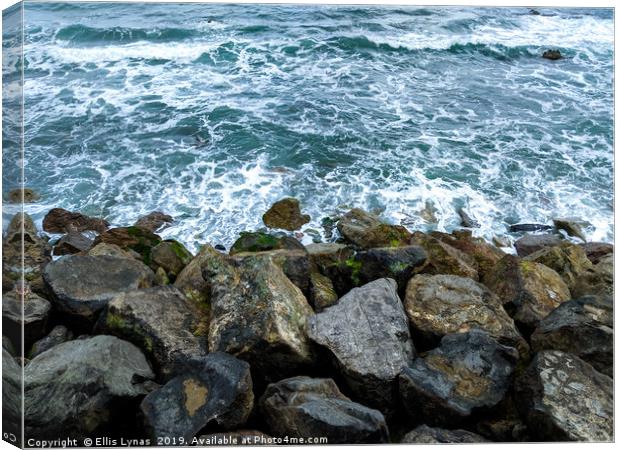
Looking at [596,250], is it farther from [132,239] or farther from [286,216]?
[132,239]

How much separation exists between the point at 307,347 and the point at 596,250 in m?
3.34

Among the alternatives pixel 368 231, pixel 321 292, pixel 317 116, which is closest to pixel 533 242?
pixel 368 231

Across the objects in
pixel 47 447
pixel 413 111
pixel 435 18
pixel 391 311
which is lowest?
pixel 47 447

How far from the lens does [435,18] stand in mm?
6078

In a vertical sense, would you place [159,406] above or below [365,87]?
below

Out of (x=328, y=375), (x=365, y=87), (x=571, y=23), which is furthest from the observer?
(x=365, y=87)

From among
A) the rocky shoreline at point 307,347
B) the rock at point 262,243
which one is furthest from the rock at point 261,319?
the rock at point 262,243

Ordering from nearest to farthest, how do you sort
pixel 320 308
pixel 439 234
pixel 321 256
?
pixel 320 308, pixel 321 256, pixel 439 234

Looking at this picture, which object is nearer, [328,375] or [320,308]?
[328,375]

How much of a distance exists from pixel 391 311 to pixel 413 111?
292 centimetres

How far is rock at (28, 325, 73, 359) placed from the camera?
5031 mm

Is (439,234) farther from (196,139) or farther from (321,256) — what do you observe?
(196,139)

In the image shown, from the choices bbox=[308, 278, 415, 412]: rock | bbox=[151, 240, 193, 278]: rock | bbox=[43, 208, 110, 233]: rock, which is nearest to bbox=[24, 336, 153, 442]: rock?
bbox=[308, 278, 415, 412]: rock

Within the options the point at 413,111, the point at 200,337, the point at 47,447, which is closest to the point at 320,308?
the point at 200,337
